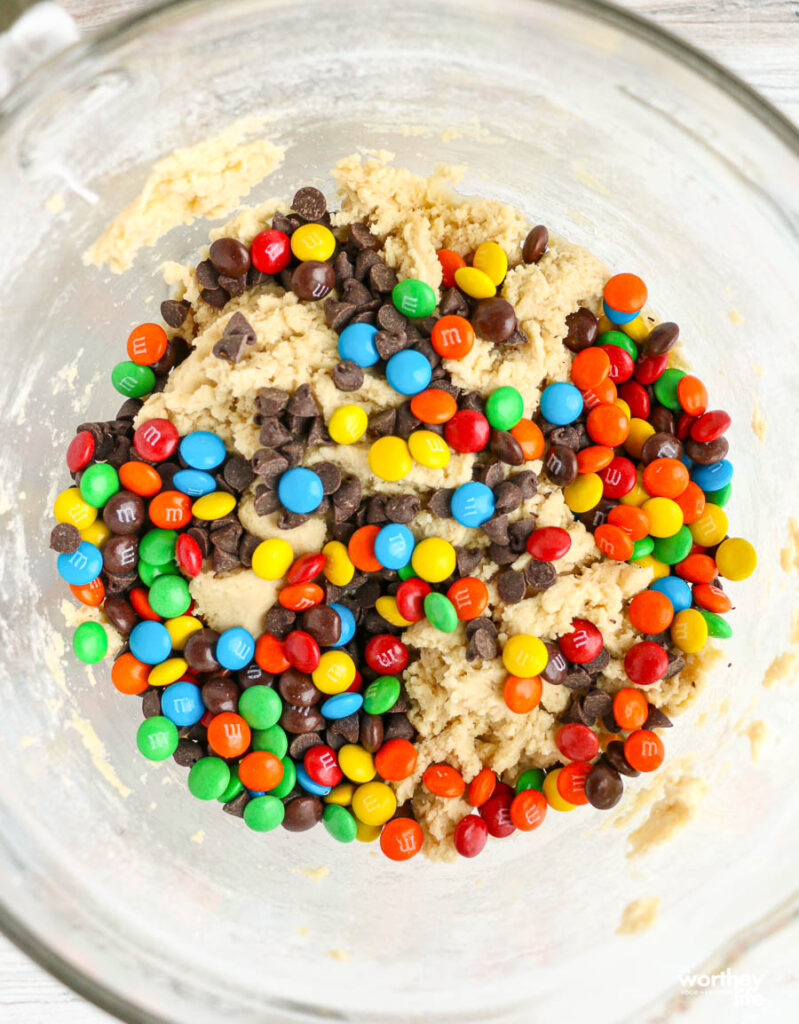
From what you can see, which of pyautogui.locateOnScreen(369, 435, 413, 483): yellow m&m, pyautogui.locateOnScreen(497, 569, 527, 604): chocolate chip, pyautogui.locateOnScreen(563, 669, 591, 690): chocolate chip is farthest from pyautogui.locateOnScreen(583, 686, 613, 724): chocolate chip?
pyautogui.locateOnScreen(369, 435, 413, 483): yellow m&m

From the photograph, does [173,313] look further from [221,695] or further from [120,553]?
[221,695]

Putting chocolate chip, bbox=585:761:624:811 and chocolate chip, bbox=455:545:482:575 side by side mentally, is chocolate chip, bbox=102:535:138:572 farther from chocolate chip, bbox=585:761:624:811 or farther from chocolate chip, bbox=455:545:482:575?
chocolate chip, bbox=585:761:624:811

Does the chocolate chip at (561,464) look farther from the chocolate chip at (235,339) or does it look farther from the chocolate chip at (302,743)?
the chocolate chip at (302,743)

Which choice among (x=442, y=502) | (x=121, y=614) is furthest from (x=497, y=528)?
(x=121, y=614)

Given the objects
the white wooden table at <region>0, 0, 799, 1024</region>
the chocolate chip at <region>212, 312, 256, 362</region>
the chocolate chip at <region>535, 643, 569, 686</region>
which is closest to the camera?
the chocolate chip at <region>212, 312, 256, 362</region>

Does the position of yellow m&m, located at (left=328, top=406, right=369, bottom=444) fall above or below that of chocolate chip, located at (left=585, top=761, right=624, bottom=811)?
above

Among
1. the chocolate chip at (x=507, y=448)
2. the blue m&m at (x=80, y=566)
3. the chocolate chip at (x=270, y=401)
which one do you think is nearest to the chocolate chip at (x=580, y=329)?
the chocolate chip at (x=507, y=448)
